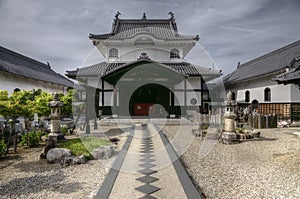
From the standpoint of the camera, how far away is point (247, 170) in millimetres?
4738

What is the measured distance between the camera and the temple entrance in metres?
15.9

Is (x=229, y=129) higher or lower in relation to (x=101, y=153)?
higher

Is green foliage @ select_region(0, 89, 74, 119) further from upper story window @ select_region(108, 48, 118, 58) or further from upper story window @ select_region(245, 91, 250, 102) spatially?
upper story window @ select_region(245, 91, 250, 102)

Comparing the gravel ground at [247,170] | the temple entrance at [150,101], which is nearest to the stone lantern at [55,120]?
the gravel ground at [247,170]

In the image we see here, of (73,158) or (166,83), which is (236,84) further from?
(73,158)

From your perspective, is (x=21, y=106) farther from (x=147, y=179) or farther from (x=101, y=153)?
(x=147, y=179)

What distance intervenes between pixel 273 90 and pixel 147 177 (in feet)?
52.0

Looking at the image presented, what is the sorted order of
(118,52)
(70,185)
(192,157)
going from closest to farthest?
(70,185) < (192,157) < (118,52)

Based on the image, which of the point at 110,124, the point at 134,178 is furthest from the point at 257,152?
the point at 110,124

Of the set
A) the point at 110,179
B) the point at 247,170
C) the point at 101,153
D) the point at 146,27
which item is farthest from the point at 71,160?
the point at 146,27

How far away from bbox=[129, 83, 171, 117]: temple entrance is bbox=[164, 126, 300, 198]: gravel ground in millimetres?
8881

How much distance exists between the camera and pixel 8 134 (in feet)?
24.4

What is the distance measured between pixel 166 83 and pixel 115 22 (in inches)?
484

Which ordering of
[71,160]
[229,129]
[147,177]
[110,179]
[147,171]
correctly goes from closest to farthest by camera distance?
1. [110,179]
2. [147,177]
3. [147,171]
4. [71,160]
5. [229,129]
